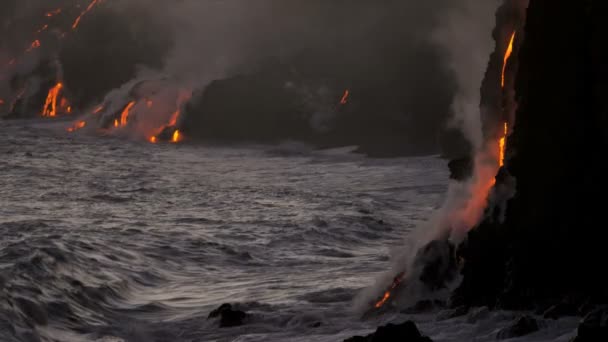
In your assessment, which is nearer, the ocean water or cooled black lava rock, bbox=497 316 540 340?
cooled black lava rock, bbox=497 316 540 340

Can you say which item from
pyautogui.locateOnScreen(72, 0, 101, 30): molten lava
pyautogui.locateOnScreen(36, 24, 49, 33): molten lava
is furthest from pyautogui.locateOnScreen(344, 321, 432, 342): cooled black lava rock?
pyautogui.locateOnScreen(36, 24, 49, 33): molten lava

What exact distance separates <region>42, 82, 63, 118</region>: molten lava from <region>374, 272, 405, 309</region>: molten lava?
71938mm

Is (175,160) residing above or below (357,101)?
below

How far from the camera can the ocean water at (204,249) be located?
11.1m

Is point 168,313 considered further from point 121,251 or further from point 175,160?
point 175,160

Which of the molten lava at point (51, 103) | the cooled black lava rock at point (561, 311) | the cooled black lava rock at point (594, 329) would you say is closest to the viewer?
the cooled black lava rock at point (594, 329)

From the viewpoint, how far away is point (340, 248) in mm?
18219

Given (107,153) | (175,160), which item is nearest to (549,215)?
(175,160)

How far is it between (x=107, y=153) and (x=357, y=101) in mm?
15875

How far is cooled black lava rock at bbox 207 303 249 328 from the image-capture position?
36.5 ft

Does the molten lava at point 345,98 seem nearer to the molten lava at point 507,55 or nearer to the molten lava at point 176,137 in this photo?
the molten lava at point 176,137

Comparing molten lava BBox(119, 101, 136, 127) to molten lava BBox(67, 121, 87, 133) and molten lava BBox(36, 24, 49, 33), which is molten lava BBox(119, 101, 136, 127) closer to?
molten lava BBox(67, 121, 87, 133)

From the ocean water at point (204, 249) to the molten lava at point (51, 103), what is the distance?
44.0m

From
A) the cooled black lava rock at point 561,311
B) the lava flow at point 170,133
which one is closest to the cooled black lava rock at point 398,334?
the cooled black lava rock at point 561,311
